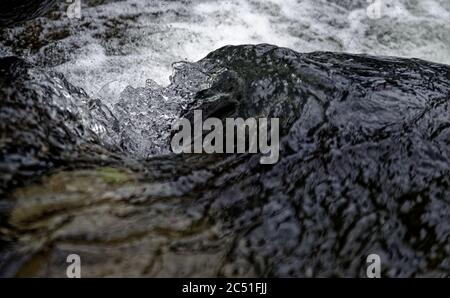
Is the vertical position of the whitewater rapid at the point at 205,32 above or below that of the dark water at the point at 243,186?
above

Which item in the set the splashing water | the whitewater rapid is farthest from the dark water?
the whitewater rapid

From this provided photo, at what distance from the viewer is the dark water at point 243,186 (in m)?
2.18

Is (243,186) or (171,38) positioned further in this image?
(171,38)

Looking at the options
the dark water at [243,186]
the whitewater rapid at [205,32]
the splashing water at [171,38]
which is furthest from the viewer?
the whitewater rapid at [205,32]

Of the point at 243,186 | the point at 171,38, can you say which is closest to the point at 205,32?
the point at 171,38

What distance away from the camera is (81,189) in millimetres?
2355

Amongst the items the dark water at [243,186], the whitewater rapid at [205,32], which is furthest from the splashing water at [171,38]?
the dark water at [243,186]

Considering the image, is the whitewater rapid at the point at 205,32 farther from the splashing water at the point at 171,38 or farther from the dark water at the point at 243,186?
the dark water at the point at 243,186

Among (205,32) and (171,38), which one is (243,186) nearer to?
(171,38)

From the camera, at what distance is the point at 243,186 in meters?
2.53

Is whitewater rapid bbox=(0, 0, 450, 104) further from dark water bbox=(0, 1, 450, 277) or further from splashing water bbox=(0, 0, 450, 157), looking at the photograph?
dark water bbox=(0, 1, 450, 277)

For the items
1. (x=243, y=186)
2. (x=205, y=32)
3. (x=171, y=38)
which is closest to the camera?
(x=243, y=186)

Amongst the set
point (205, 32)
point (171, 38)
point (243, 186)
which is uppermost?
point (205, 32)

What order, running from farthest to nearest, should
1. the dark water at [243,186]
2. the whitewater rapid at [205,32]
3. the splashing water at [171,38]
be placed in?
1. the whitewater rapid at [205,32]
2. the splashing water at [171,38]
3. the dark water at [243,186]
